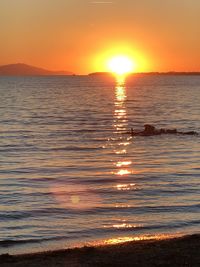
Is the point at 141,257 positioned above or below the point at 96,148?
above

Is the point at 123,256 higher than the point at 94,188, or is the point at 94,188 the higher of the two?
the point at 123,256

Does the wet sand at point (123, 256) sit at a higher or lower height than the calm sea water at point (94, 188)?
higher

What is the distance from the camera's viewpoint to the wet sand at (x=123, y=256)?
Answer: 12648mm

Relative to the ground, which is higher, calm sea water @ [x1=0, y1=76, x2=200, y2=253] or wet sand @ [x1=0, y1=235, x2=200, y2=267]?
wet sand @ [x1=0, y1=235, x2=200, y2=267]

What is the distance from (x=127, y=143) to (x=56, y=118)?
25.5 meters

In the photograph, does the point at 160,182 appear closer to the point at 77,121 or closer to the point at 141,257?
the point at 141,257

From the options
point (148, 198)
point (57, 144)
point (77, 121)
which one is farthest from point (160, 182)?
point (77, 121)

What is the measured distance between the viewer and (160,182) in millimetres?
24641

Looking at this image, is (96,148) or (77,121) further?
(77,121)

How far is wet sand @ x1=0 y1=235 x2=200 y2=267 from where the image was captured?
12648 millimetres

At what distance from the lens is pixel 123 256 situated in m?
13.2

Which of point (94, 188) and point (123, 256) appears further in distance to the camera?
point (94, 188)

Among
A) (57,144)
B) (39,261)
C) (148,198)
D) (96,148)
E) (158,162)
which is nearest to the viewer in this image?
(39,261)

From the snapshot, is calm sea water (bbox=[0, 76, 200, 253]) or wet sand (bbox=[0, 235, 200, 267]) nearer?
wet sand (bbox=[0, 235, 200, 267])
